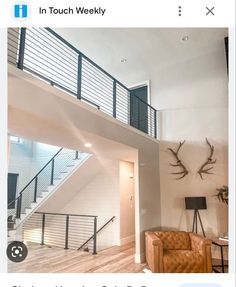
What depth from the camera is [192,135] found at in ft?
13.7

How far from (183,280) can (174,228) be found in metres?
3.90

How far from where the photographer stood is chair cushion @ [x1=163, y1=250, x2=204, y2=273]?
3208 mm

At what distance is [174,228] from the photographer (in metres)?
4.40

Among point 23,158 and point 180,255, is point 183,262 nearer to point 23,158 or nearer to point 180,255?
point 180,255

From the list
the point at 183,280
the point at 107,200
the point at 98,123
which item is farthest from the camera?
the point at 107,200

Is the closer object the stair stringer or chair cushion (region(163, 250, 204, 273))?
chair cushion (region(163, 250, 204, 273))

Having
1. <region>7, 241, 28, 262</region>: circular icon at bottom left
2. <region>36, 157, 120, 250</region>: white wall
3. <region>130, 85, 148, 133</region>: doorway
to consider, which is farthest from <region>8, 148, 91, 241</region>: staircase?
<region>7, 241, 28, 262</region>: circular icon at bottom left

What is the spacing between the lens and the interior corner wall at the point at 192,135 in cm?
393

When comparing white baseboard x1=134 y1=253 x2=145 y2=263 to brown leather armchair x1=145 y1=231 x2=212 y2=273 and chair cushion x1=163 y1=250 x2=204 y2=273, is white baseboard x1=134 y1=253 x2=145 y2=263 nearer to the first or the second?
brown leather armchair x1=145 y1=231 x2=212 y2=273

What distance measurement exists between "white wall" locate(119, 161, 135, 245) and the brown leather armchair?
1865mm
